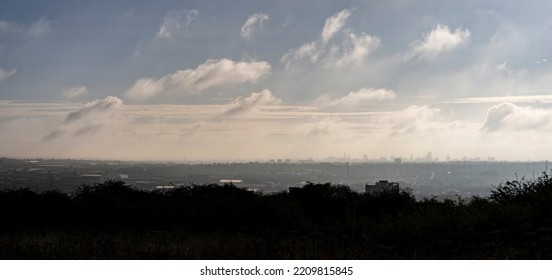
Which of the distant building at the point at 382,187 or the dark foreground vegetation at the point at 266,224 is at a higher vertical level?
the distant building at the point at 382,187

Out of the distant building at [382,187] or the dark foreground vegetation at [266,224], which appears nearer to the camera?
the dark foreground vegetation at [266,224]

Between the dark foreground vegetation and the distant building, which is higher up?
the distant building

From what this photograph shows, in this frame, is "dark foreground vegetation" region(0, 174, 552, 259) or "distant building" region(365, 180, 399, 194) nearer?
"dark foreground vegetation" region(0, 174, 552, 259)

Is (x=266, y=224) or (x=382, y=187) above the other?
(x=382, y=187)

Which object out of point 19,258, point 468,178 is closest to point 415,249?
point 19,258
